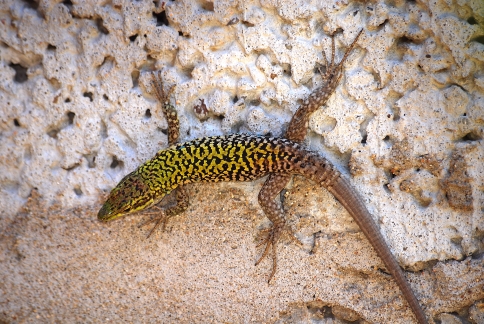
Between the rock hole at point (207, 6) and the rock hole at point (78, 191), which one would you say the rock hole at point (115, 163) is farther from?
the rock hole at point (207, 6)

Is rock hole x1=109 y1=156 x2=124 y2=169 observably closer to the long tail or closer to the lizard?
the lizard

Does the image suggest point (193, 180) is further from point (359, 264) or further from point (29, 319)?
point (29, 319)

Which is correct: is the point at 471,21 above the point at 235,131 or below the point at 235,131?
above

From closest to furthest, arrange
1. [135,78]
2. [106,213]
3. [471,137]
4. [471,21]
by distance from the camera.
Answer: [471,21]
[471,137]
[106,213]
[135,78]

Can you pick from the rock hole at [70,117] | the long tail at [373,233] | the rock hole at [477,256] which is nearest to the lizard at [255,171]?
the long tail at [373,233]

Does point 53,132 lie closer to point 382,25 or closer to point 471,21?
point 382,25

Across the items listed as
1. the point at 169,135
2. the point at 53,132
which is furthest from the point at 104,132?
the point at 169,135
